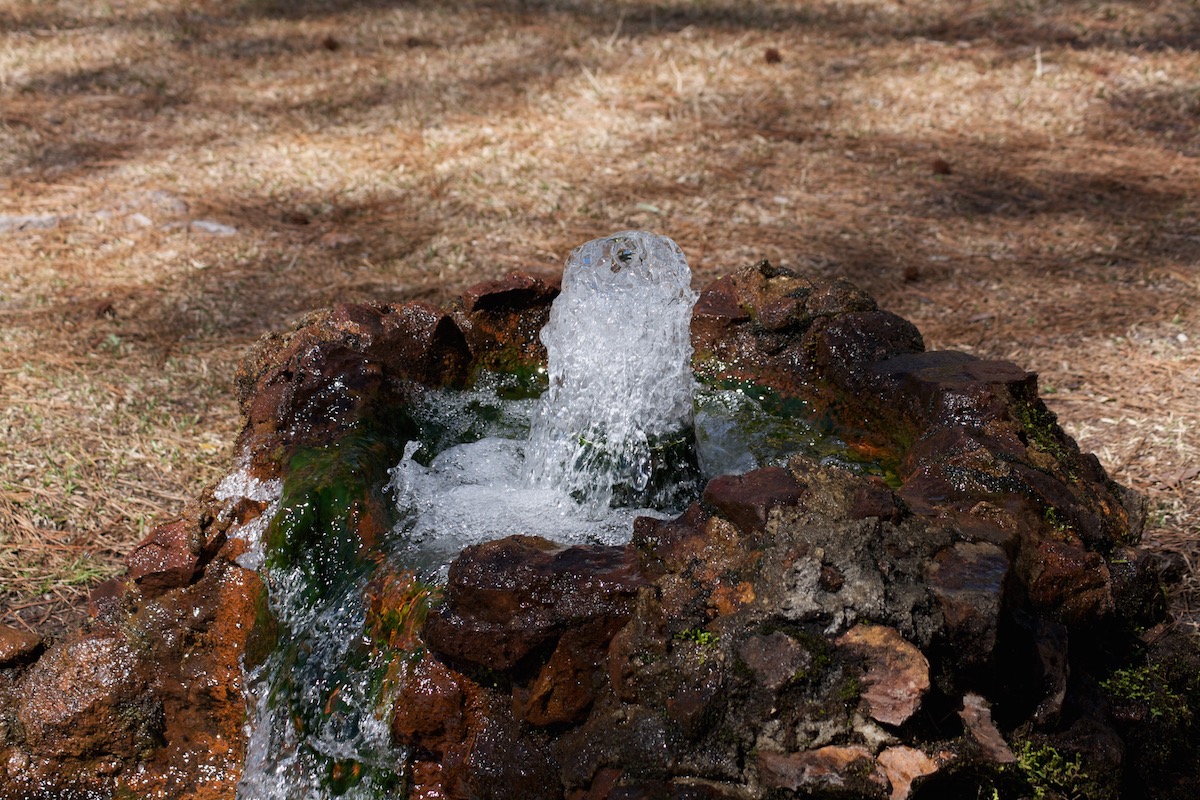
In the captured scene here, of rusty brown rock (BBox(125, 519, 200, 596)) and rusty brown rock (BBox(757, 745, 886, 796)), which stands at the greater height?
rusty brown rock (BBox(757, 745, 886, 796))

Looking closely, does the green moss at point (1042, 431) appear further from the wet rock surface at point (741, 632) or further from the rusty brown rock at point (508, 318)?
the rusty brown rock at point (508, 318)

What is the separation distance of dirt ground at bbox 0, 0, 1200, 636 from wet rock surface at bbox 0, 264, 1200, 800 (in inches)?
29.5

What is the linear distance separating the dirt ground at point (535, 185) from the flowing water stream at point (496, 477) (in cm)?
114

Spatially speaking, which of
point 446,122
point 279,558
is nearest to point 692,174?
point 446,122

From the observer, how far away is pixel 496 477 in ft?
8.15

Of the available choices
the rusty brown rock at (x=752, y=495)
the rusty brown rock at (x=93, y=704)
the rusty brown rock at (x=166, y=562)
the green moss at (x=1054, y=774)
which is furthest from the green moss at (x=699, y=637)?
the rusty brown rock at (x=93, y=704)

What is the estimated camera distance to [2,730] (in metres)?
2.27

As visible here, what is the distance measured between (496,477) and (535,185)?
3.04 metres

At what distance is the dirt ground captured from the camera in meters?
3.54

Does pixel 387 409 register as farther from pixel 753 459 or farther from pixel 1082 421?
pixel 1082 421

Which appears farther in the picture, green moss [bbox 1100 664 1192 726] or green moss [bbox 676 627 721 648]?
green moss [bbox 1100 664 1192 726]

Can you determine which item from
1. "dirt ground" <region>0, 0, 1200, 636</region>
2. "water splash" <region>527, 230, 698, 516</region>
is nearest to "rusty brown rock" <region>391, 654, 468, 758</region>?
"water splash" <region>527, 230, 698, 516</region>

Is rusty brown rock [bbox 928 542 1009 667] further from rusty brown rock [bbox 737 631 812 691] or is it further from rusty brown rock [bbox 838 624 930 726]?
rusty brown rock [bbox 737 631 812 691]

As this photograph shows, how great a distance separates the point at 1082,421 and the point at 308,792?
2.72m
